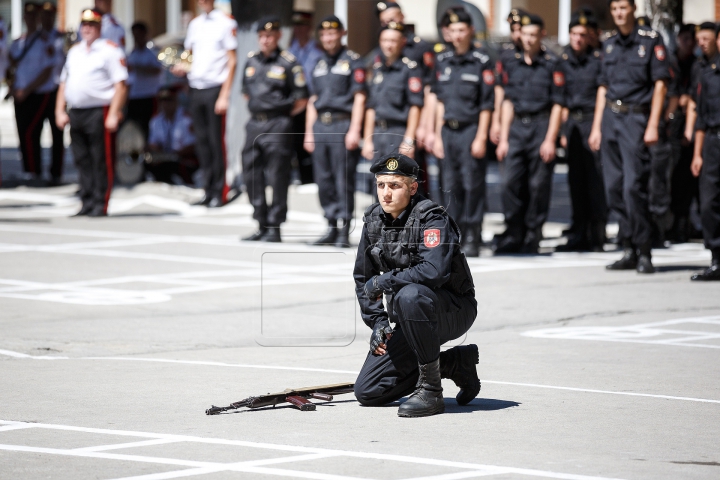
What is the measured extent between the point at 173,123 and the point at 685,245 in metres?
8.33

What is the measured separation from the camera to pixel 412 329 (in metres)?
7.13

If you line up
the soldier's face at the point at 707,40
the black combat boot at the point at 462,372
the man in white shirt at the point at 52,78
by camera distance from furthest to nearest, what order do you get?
the man in white shirt at the point at 52,78, the soldier's face at the point at 707,40, the black combat boot at the point at 462,372

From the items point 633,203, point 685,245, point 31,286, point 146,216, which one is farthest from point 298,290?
point 146,216

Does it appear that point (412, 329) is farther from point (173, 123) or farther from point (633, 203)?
point (173, 123)

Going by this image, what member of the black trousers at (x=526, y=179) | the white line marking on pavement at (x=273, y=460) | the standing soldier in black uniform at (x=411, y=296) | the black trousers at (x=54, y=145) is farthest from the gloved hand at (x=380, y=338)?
the black trousers at (x=54, y=145)

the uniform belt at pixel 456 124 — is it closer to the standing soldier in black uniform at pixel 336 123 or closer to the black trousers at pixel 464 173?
the black trousers at pixel 464 173

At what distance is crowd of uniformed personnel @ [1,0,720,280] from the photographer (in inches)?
516

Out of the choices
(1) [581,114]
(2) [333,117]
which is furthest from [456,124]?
(2) [333,117]

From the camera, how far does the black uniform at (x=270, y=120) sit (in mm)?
15859

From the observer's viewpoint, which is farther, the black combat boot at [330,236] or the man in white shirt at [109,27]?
the man in white shirt at [109,27]

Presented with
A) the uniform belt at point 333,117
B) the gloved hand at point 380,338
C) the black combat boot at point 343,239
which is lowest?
the black combat boot at point 343,239

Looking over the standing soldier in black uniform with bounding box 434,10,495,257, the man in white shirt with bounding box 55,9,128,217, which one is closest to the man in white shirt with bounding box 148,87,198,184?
the man in white shirt with bounding box 55,9,128,217

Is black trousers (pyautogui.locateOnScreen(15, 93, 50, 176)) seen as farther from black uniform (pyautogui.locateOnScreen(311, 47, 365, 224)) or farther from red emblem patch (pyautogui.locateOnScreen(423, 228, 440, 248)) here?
red emblem patch (pyautogui.locateOnScreen(423, 228, 440, 248))

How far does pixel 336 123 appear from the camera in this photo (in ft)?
51.1
